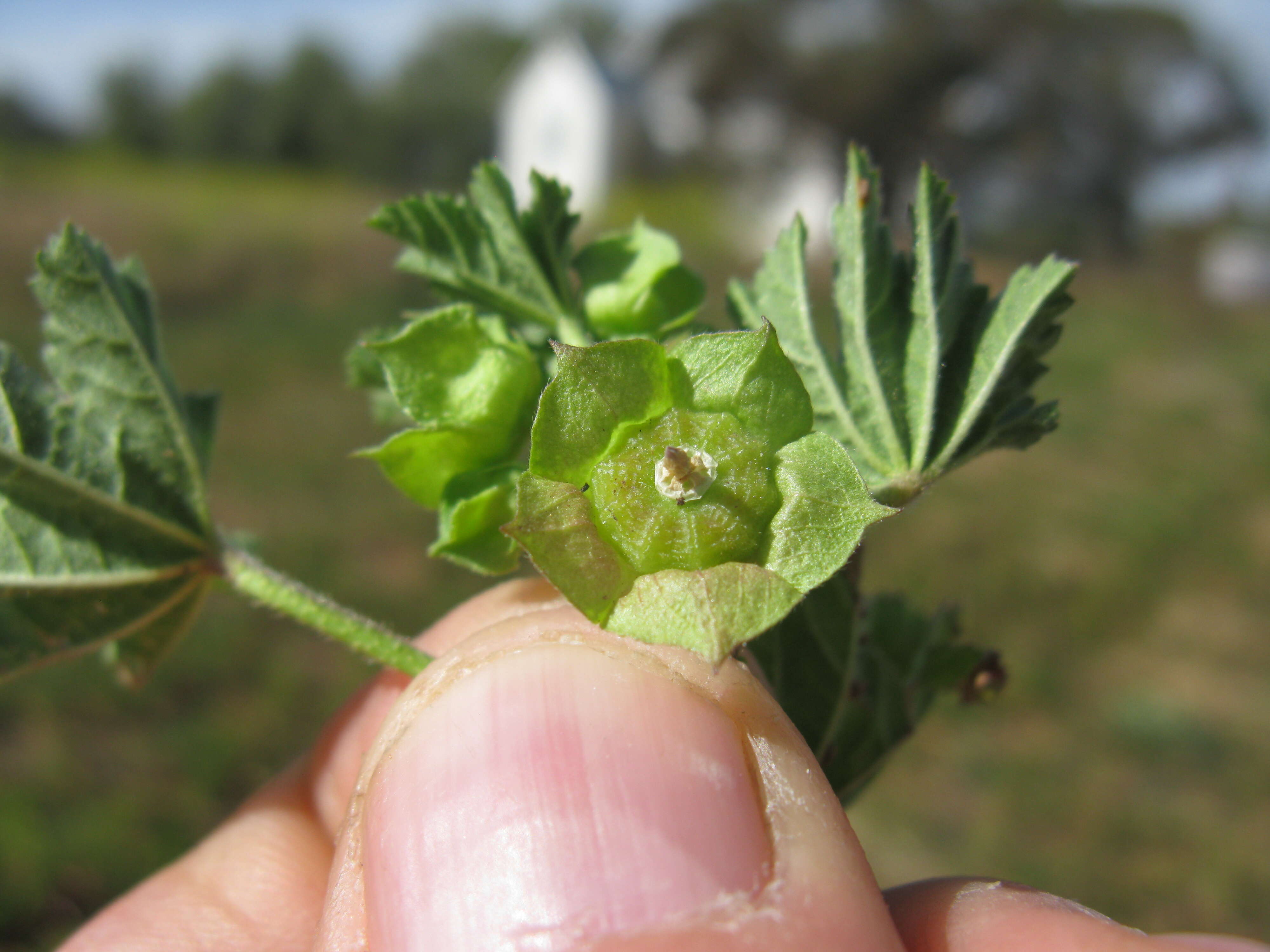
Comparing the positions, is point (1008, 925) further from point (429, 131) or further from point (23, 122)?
point (23, 122)

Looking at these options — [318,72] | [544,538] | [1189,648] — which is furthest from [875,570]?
[318,72]

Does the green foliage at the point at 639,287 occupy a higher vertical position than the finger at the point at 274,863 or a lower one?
higher

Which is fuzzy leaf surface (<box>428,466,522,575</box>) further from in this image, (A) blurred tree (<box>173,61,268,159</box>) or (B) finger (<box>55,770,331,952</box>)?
(A) blurred tree (<box>173,61,268,159</box>)

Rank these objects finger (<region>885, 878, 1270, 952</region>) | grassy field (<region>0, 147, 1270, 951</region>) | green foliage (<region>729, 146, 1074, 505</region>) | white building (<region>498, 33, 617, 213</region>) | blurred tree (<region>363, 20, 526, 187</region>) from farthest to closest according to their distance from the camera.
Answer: blurred tree (<region>363, 20, 526, 187</region>)
white building (<region>498, 33, 617, 213</region>)
grassy field (<region>0, 147, 1270, 951</region>)
green foliage (<region>729, 146, 1074, 505</region>)
finger (<region>885, 878, 1270, 952</region>)

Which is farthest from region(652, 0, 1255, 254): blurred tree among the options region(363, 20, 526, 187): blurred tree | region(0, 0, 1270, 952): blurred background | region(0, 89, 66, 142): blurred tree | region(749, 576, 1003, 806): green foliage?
region(0, 89, 66, 142): blurred tree

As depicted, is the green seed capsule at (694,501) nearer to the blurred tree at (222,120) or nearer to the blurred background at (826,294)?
the blurred background at (826,294)

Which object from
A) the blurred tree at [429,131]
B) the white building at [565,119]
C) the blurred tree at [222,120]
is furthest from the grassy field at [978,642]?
the blurred tree at [222,120]
